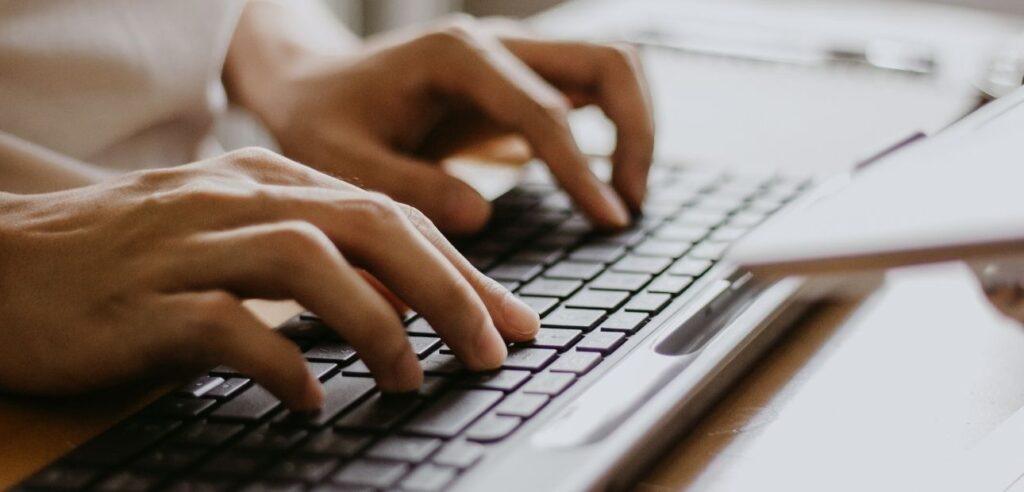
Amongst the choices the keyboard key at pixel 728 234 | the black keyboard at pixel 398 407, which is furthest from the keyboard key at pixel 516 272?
the keyboard key at pixel 728 234

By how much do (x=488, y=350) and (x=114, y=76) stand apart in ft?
1.19

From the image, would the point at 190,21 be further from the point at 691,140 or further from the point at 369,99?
the point at 691,140

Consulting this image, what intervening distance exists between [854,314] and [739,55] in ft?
1.90

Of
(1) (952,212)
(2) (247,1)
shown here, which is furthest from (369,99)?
(1) (952,212)

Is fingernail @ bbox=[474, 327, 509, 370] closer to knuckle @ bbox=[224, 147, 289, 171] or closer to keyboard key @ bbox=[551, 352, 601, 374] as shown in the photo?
keyboard key @ bbox=[551, 352, 601, 374]

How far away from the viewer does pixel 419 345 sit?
1.74 ft

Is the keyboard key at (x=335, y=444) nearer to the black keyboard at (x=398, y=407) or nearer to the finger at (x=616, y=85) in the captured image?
the black keyboard at (x=398, y=407)

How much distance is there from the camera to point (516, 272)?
638 millimetres

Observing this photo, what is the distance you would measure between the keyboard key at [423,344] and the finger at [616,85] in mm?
254

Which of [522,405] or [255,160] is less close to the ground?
[255,160]

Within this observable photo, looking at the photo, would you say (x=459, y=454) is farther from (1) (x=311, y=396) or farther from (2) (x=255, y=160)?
(2) (x=255, y=160)

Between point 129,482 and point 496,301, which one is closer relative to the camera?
point 129,482

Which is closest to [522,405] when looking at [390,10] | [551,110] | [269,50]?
[551,110]

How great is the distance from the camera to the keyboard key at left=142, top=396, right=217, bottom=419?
471mm
